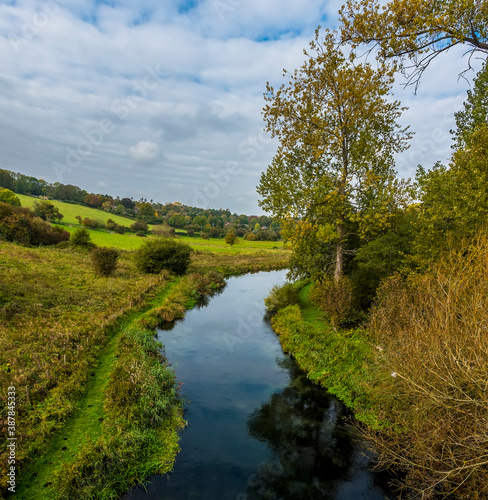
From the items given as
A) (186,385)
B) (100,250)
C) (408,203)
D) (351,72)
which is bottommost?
(186,385)

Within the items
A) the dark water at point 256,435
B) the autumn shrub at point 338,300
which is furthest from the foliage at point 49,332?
the autumn shrub at point 338,300

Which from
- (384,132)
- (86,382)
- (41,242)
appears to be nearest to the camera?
(86,382)

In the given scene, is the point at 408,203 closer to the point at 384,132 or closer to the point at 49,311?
the point at 384,132

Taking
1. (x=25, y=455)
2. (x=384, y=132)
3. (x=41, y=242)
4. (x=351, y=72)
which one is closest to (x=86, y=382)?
(x=25, y=455)

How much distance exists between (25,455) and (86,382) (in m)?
3.80

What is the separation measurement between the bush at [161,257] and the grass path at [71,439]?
23.6 meters

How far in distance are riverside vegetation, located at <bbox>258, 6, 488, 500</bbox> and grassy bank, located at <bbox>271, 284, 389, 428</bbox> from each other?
2.6 inches

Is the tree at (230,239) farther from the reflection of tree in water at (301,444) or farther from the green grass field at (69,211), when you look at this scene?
the reflection of tree in water at (301,444)

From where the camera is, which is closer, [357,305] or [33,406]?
[33,406]

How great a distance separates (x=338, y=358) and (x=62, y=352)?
12.5m

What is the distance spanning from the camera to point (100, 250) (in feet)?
98.7

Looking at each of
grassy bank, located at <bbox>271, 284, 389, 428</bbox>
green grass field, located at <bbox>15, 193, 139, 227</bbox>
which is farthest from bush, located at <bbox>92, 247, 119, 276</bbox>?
green grass field, located at <bbox>15, 193, 139, 227</bbox>

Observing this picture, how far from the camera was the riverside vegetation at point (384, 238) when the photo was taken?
236 inches

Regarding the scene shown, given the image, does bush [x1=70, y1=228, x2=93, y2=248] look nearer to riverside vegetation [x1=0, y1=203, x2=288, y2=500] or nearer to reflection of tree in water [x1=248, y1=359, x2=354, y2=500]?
riverside vegetation [x1=0, y1=203, x2=288, y2=500]
